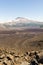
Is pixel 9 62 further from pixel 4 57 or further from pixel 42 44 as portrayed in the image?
pixel 42 44

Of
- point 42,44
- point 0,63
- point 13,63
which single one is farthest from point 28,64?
point 42,44

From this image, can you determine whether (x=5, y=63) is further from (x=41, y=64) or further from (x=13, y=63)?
(x=41, y=64)

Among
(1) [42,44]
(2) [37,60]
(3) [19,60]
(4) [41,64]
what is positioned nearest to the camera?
(4) [41,64]

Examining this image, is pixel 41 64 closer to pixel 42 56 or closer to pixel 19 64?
pixel 42 56

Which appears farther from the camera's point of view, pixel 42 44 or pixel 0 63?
pixel 42 44

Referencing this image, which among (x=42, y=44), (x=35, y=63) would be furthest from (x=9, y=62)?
(x=42, y=44)

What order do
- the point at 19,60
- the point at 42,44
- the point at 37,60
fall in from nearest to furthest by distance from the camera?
the point at 37,60, the point at 19,60, the point at 42,44

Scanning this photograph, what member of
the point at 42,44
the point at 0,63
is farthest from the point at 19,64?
the point at 42,44

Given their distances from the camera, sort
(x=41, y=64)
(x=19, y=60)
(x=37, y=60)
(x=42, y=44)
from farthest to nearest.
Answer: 1. (x=42, y=44)
2. (x=19, y=60)
3. (x=37, y=60)
4. (x=41, y=64)

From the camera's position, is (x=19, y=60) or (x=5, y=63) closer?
(x=5, y=63)
